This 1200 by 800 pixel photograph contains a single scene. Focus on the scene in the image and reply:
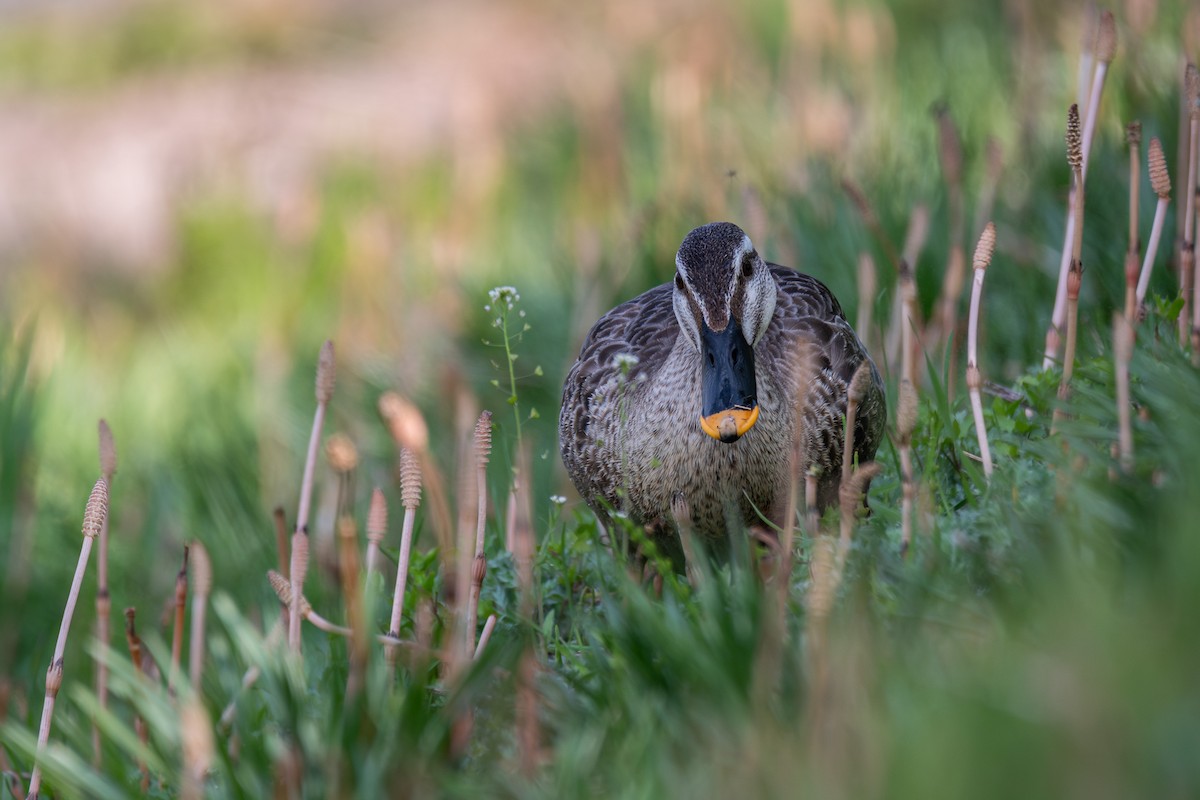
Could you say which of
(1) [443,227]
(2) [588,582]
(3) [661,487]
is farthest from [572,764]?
(1) [443,227]

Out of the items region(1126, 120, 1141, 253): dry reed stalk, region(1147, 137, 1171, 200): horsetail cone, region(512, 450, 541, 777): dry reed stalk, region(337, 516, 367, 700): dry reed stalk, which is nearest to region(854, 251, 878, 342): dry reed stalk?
region(1126, 120, 1141, 253): dry reed stalk

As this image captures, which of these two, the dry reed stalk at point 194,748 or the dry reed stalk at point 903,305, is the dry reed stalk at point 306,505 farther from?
the dry reed stalk at point 903,305

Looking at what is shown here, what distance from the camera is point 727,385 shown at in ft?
10.5

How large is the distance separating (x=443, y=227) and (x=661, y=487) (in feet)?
10.4

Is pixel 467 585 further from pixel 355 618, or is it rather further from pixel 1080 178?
pixel 1080 178

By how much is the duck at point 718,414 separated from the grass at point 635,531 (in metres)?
0.14

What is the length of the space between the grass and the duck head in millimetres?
356

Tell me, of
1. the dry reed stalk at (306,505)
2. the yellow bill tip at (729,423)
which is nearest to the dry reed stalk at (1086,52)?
the yellow bill tip at (729,423)

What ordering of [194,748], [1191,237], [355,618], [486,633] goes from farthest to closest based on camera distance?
1. [1191,237]
2. [486,633]
3. [355,618]
4. [194,748]

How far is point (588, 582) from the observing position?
118 inches

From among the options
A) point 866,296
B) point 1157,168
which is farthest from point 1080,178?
point 866,296

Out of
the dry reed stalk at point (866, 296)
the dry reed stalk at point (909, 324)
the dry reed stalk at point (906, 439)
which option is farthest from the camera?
the dry reed stalk at point (866, 296)

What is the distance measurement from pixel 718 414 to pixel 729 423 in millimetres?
58

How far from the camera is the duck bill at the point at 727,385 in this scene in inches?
122
